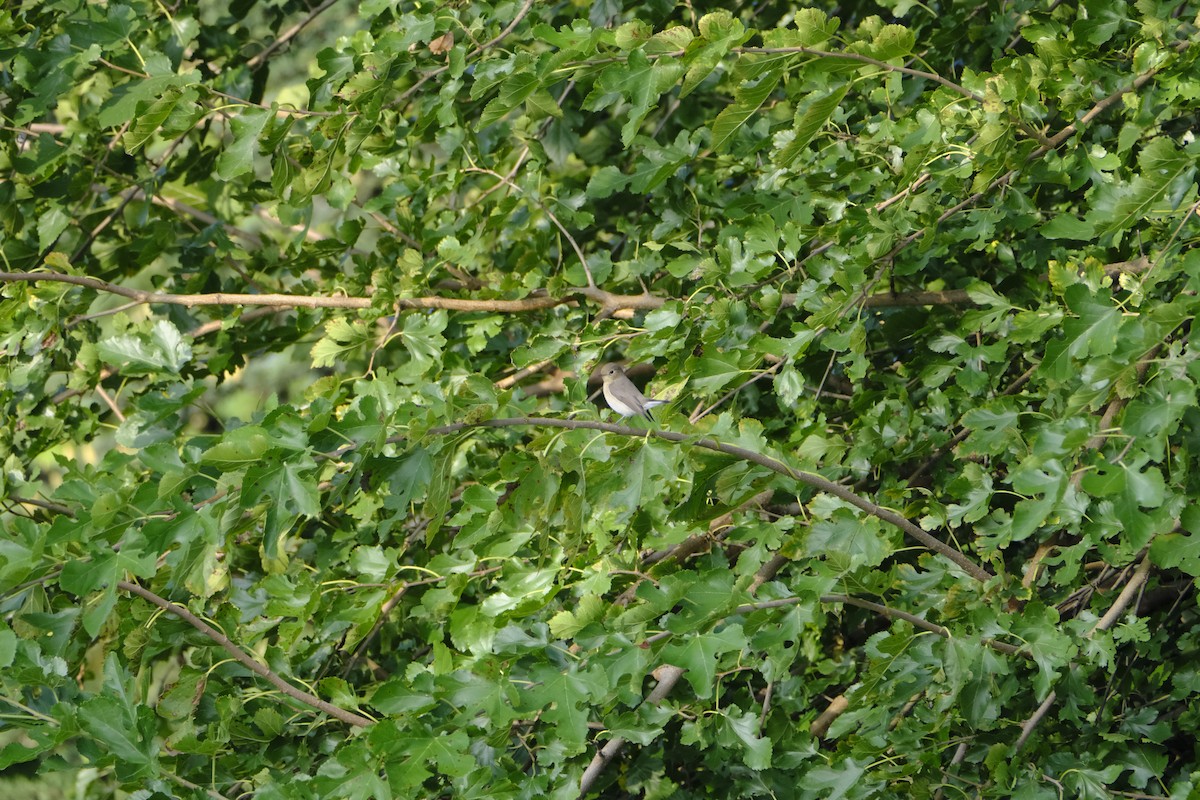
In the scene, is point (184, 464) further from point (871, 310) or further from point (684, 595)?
point (871, 310)

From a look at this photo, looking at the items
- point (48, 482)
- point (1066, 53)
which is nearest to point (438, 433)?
point (1066, 53)

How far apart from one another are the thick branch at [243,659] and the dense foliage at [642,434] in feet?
0.03

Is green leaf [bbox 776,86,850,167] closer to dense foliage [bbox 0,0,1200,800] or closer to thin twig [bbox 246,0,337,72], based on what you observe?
dense foliage [bbox 0,0,1200,800]

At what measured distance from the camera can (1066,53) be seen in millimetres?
1847

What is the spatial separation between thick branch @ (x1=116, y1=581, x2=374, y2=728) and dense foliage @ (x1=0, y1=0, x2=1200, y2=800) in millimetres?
11

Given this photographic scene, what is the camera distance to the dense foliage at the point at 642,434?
142cm

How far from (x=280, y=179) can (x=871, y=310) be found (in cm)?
104

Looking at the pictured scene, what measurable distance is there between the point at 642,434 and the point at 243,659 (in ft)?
2.25

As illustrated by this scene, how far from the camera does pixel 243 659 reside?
168 cm

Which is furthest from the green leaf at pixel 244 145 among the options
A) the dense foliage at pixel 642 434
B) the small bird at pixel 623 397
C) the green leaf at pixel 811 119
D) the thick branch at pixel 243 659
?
the small bird at pixel 623 397

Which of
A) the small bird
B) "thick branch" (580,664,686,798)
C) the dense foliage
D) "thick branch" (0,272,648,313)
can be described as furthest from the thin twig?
"thick branch" (580,664,686,798)

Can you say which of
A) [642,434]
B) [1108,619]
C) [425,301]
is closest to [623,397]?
[425,301]

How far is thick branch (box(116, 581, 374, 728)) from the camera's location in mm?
1653

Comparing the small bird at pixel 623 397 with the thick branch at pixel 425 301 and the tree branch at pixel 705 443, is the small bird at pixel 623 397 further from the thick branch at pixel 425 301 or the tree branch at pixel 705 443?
the tree branch at pixel 705 443
